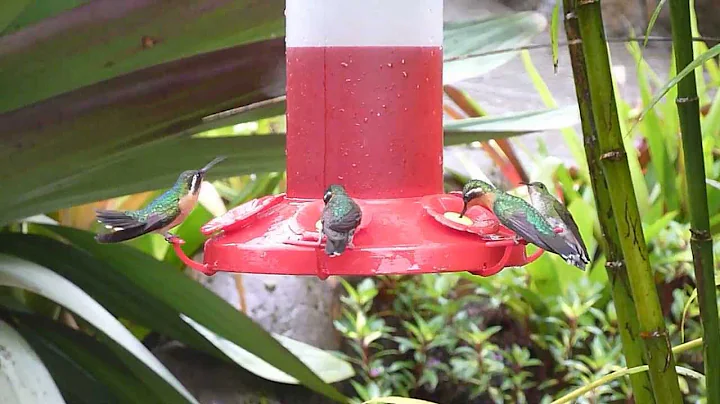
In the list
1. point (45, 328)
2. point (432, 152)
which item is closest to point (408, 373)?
point (45, 328)

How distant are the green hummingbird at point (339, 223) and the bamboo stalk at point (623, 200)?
0.16 metres

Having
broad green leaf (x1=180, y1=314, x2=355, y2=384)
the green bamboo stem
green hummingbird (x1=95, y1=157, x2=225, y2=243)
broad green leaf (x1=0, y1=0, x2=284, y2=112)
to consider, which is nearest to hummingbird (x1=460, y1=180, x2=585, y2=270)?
the green bamboo stem

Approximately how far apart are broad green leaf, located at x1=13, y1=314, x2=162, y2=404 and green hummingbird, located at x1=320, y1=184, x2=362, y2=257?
0.69 m

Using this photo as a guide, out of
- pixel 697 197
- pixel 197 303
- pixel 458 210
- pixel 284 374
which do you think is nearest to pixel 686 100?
pixel 697 197

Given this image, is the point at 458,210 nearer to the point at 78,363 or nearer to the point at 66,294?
the point at 66,294

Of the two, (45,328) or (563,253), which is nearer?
(563,253)

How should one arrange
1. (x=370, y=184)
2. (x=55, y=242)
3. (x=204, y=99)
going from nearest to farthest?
1. (x=370, y=184)
2. (x=204, y=99)
3. (x=55, y=242)

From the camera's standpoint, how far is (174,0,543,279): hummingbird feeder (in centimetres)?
54

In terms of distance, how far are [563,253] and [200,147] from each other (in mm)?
567

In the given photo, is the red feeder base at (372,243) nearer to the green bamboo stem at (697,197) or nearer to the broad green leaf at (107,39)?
the green bamboo stem at (697,197)

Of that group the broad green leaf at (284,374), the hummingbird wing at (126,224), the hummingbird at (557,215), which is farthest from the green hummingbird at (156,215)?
the broad green leaf at (284,374)

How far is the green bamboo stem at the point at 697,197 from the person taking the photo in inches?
19.9

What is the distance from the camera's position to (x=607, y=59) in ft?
1.59

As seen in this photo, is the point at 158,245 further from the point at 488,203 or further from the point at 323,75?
the point at 488,203
